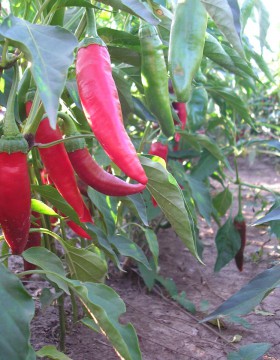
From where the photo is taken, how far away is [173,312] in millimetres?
1983

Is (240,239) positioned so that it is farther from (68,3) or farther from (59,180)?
(68,3)

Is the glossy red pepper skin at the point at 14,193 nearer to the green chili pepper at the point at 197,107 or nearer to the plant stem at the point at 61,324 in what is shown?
the plant stem at the point at 61,324

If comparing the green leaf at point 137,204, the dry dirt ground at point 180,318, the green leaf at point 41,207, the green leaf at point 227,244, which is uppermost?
the green leaf at point 41,207

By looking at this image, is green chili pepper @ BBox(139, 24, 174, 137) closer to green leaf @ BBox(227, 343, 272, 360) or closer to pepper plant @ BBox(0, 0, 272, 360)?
pepper plant @ BBox(0, 0, 272, 360)

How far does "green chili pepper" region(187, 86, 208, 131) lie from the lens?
195cm

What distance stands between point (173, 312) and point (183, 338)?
0.79 ft

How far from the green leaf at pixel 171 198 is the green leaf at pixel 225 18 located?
28cm

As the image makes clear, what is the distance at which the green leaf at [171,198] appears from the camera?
3.31 feet

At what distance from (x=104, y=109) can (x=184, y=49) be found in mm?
160

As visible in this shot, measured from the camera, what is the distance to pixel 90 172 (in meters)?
1.09

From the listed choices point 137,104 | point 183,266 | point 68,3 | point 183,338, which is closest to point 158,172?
point 68,3

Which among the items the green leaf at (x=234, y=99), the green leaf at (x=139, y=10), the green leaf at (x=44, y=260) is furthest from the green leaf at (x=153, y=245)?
the green leaf at (x=139, y=10)

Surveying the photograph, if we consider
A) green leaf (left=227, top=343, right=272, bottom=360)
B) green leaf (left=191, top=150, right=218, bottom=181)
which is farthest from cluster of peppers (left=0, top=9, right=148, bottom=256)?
green leaf (left=191, top=150, right=218, bottom=181)

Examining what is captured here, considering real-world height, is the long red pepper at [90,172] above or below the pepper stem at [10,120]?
below
